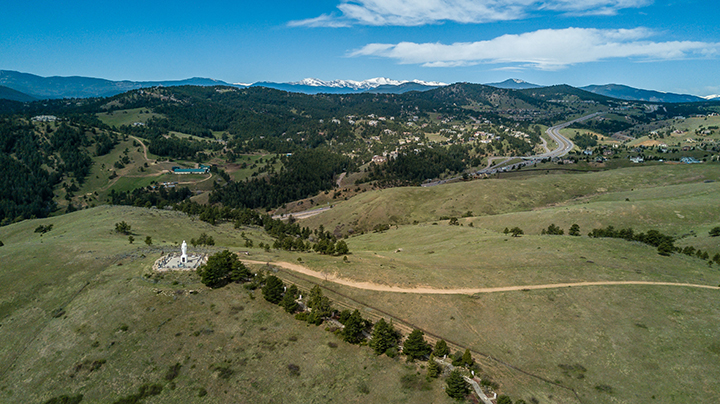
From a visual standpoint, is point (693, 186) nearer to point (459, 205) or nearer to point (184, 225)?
point (459, 205)

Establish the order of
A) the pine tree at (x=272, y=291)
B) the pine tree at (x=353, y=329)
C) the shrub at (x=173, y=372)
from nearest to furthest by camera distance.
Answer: the shrub at (x=173, y=372) < the pine tree at (x=353, y=329) < the pine tree at (x=272, y=291)

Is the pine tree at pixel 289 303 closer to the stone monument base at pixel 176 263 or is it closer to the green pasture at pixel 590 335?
the green pasture at pixel 590 335

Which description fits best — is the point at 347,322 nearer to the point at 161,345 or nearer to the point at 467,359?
the point at 467,359

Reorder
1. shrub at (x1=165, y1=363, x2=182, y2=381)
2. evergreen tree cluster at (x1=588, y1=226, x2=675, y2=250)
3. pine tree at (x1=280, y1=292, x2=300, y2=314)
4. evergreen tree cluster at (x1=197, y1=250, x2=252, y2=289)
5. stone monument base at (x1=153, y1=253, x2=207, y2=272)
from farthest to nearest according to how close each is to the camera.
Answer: evergreen tree cluster at (x1=588, y1=226, x2=675, y2=250) → stone monument base at (x1=153, y1=253, x2=207, y2=272) → evergreen tree cluster at (x1=197, y1=250, x2=252, y2=289) → pine tree at (x1=280, y1=292, x2=300, y2=314) → shrub at (x1=165, y1=363, x2=182, y2=381)

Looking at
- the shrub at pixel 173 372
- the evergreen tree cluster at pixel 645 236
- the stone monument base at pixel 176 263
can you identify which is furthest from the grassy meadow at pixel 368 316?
the evergreen tree cluster at pixel 645 236

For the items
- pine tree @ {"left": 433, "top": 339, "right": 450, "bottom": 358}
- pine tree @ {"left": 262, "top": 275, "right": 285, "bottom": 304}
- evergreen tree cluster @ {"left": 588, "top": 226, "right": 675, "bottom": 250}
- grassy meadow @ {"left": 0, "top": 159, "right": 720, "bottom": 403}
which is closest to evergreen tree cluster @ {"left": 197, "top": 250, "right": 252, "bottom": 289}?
grassy meadow @ {"left": 0, "top": 159, "right": 720, "bottom": 403}

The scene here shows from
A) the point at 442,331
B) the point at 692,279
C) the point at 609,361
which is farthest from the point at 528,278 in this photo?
the point at 692,279

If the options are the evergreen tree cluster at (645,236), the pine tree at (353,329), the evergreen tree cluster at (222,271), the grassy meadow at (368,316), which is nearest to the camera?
the grassy meadow at (368,316)

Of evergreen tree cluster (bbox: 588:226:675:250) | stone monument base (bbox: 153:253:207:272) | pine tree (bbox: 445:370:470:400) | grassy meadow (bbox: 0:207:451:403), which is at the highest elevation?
evergreen tree cluster (bbox: 588:226:675:250)

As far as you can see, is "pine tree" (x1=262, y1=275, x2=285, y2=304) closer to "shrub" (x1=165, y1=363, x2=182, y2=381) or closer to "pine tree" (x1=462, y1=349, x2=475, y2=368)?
"shrub" (x1=165, y1=363, x2=182, y2=381)
